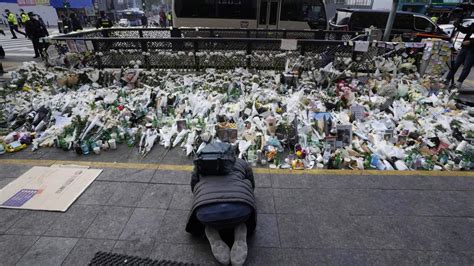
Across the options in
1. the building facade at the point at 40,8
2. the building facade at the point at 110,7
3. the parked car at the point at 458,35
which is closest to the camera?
the parked car at the point at 458,35

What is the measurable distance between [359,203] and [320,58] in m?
4.25

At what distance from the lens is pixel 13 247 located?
2383 mm

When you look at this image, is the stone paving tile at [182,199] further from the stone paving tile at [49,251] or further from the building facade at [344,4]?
the building facade at [344,4]

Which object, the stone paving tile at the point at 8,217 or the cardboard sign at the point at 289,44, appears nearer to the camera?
the stone paving tile at the point at 8,217

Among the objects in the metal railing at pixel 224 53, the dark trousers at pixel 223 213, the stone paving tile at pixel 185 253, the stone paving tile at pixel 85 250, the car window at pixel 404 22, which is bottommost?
the stone paving tile at pixel 85 250

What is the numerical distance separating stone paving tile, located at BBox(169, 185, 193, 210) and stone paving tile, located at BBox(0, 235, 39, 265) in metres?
1.32

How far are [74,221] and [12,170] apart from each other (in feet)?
5.52

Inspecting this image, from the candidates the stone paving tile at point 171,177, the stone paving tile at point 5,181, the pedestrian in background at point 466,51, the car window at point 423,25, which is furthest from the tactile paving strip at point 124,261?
the car window at point 423,25

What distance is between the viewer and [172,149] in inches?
159

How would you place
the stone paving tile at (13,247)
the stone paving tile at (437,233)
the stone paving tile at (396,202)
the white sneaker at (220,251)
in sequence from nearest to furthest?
the white sneaker at (220,251) → the stone paving tile at (13,247) → the stone paving tile at (437,233) → the stone paving tile at (396,202)

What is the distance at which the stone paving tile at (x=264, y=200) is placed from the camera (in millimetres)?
2840

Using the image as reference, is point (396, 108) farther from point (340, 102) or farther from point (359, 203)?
point (359, 203)

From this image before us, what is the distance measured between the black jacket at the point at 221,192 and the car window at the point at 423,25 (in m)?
12.9

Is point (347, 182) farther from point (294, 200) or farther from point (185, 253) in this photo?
point (185, 253)
